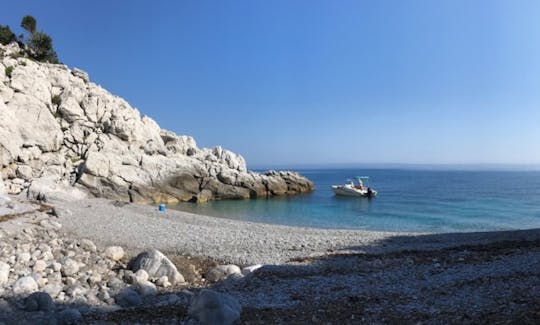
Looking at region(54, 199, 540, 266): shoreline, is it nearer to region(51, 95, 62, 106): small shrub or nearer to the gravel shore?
the gravel shore

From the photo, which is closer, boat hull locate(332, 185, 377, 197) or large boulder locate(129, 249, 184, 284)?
large boulder locate(129, 249, 184, 284)

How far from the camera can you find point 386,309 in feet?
32.0

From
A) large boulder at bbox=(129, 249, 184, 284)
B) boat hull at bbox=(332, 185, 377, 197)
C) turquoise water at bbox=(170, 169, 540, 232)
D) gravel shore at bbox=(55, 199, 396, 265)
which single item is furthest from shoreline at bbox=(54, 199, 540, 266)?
boat hull at bbox=(332, 185, 377, 197)

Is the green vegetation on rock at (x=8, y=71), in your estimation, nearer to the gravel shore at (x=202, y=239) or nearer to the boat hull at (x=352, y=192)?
the gravel shore at (x=202, y=239)

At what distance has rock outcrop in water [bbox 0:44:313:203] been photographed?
45.0 m

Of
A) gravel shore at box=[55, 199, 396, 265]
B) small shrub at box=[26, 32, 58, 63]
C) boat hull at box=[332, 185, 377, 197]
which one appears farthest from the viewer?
small shrub at box=[26, 32, 58, 63]

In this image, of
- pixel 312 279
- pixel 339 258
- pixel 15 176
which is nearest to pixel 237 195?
pixel 15 176

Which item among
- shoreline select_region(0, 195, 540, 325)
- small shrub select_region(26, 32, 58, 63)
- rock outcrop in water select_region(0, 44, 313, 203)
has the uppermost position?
small shrub select_region(26, 32, 58, 63)

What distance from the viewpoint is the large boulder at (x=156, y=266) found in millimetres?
14234

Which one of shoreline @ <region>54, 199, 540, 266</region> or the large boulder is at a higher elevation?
the large boulder

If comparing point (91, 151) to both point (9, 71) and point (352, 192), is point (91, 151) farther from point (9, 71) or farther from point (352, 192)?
point (352, 192)

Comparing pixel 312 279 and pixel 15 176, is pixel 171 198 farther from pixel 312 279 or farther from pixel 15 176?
pixel 312 279

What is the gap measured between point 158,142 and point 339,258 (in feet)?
156

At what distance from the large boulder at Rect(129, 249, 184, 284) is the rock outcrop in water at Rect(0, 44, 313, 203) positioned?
974 inches
